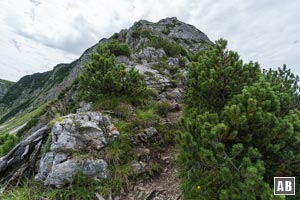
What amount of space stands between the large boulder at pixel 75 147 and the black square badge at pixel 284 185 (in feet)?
12.8

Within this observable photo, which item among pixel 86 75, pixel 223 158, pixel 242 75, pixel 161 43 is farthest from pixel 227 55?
pixel 161 43

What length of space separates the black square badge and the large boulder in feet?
12.8

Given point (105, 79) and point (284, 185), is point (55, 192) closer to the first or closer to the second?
point (105, 79)

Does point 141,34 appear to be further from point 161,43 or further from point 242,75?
point 242,75

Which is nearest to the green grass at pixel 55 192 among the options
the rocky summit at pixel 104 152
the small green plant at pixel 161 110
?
the rocky summit at pixel 104 152

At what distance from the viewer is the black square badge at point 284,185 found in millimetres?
4531

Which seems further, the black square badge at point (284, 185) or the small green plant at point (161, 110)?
the small green plant at point (161, 110)

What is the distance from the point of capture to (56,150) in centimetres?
656

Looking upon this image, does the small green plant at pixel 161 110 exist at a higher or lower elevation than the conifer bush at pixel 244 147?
higher

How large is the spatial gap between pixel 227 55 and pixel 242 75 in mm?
720

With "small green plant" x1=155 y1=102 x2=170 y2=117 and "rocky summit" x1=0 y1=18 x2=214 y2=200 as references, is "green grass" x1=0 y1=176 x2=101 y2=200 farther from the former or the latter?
"small green plant" x1=155 y1=102 x2=170 y2=117

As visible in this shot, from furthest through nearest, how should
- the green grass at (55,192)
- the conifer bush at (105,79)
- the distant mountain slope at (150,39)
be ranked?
the distant mountain slope at (150,39) < the conifer bush at (105,79) < the green grass at (55,192)

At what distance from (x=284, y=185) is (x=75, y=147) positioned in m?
5.09

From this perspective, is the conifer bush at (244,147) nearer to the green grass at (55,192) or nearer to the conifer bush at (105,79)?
the green grass at (55,192)
